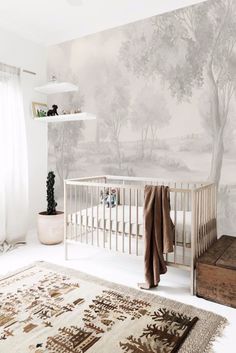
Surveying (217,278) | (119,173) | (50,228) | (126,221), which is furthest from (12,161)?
(217,278)

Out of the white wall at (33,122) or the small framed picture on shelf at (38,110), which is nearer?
the white wall at (33,122)

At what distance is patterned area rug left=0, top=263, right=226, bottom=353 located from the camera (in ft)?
5.32

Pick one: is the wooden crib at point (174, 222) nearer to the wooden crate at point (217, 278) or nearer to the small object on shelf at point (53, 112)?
the wooden crate at point (217, 278)

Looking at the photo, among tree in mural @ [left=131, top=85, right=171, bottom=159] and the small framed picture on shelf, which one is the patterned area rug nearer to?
tree in mural @ [left=131, top=85, right=171, bottom=159]

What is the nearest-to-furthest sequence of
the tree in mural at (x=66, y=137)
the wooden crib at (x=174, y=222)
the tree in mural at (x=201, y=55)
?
the wooden crib at (x=174, y=222) < the tree in mural at (x=201, y=55) < the tree in mural at (x=66, y=137)

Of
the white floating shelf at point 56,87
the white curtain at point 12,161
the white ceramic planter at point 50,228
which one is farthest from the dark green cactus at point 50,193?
the white floating shelf at point 56,87

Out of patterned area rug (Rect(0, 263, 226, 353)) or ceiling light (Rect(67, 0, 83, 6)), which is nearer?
patterned area rug (Rect(0, 263, 226, 353))

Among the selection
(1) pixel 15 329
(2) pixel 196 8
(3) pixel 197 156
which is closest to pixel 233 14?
(2) pixel 196 8

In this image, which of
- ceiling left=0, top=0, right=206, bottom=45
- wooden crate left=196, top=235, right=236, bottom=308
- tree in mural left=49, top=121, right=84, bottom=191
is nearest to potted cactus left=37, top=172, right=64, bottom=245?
tree in mural left=49, top=121, right=84, bottom=191

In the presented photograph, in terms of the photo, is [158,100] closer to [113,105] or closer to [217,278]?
[113,105]

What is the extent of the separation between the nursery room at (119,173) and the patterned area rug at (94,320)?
0.4 inches

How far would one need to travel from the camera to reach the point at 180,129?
3115 mm

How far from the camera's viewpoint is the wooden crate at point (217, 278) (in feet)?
6.68

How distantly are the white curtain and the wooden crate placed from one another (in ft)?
7.39
